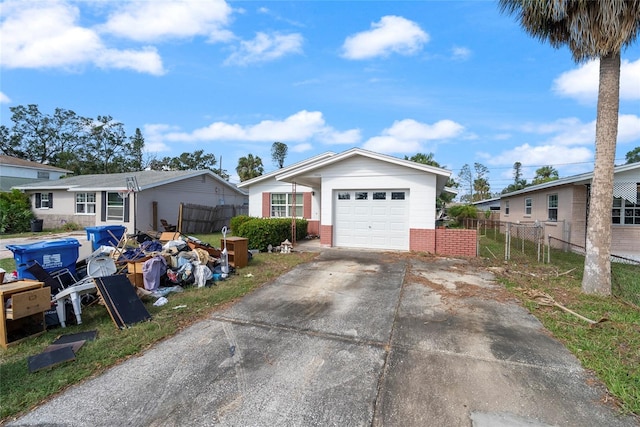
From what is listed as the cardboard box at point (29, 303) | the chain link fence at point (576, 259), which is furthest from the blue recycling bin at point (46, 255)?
the chain link fence at point (576, 259)

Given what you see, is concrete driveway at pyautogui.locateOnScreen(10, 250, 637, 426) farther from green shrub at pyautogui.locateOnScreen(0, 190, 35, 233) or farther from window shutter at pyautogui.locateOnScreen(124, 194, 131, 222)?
green shrub at pyautogui.locateOnScreen(0, 190, 35, 233)

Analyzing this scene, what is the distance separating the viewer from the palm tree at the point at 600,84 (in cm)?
615

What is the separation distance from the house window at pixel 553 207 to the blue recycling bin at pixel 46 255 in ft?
57.2

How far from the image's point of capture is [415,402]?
2.96 metres

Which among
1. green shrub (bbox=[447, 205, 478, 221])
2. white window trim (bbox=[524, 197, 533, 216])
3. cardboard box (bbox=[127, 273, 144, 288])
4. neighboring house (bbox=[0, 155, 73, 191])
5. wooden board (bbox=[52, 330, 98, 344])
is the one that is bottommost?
wooden board (bbox=[52, 330, 98, 344])

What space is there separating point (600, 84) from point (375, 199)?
23.1ft

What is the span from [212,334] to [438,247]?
891 cm

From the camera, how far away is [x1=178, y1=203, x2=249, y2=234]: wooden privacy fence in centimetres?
1914

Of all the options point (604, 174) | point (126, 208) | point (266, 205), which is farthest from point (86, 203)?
point (604, 174)

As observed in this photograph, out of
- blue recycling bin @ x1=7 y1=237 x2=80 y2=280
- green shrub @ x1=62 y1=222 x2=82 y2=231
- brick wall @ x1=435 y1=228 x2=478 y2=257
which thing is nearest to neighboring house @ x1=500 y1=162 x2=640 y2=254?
brick wall @ x1=435 y1=228 x2=478 y2=257

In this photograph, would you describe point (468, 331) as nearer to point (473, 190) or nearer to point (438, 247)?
point (438, 247)

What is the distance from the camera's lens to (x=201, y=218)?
2036 centimetres

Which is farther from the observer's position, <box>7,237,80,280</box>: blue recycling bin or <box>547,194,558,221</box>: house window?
<box>547,194,558,221</box>: house window

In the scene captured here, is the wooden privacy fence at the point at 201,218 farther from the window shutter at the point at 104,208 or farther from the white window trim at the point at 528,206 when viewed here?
the white window trim at the point at 528,206
